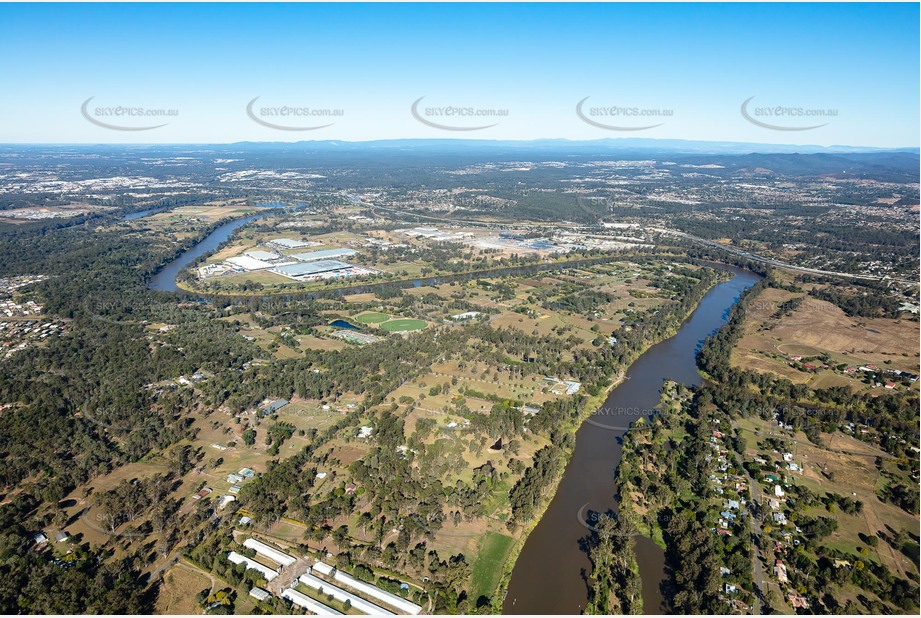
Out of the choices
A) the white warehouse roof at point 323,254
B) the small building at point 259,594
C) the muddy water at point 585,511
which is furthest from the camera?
the white warehouse roof at point 323,254

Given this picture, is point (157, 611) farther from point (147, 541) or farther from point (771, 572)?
point (771, 572)

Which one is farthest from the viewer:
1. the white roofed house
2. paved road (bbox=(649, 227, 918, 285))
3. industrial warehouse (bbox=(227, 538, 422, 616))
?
paved road (bbox=(649, 227, 918, 285))

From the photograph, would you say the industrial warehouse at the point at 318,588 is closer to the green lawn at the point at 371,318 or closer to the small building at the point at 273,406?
the small building at the point at 273,406

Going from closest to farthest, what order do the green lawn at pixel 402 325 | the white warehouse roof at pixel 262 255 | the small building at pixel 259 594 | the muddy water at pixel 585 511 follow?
the small building at pixel 259 594 → the muddy water at pixel 585 511 → the green lawn at pixel 402 325 → the white warehouse roof at pixel 262 255

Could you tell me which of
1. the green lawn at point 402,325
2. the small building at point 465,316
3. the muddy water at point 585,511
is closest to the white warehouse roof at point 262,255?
the green lawn at point 402,325

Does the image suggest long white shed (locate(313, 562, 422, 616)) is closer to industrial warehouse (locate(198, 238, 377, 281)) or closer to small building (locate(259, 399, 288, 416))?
small building (locate(259, 399, 288, 416))
